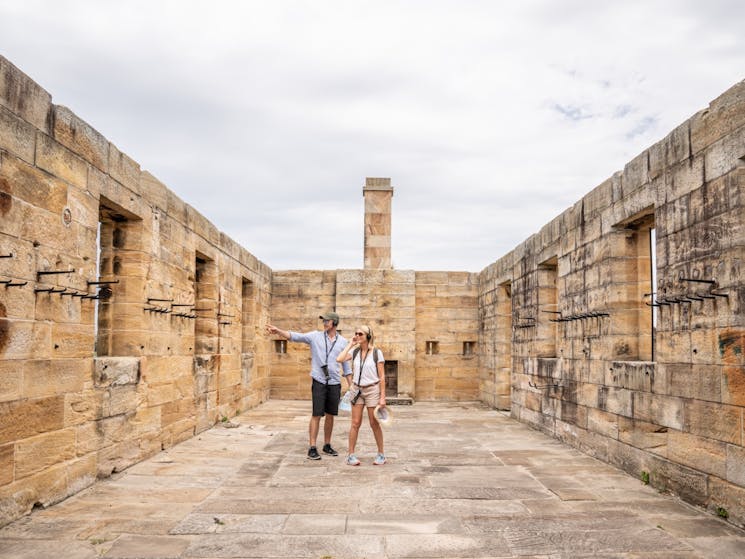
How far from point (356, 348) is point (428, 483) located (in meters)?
1.60

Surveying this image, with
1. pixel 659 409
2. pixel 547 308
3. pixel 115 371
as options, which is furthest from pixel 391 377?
pixel 659 409

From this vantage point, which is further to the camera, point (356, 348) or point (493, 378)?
point (493, 378)

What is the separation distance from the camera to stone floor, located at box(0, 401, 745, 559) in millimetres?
3691

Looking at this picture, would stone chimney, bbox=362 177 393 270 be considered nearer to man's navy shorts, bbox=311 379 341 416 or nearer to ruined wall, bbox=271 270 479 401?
ruined wall, bbox=271 270 479 401

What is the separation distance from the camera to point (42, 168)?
457 centimetres

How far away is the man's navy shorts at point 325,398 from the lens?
21.4 feet

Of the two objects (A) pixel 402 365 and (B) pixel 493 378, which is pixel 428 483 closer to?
(B) pixel 493 378

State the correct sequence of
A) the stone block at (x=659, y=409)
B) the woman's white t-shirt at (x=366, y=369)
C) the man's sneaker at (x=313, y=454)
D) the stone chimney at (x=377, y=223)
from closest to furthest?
the stone block at (x=659, y=409) < the woman's white t-shirt at (x=366, y=369) < the man's sneaker at (x=313, y=454) < the stone chimney at (x=377, y=223)

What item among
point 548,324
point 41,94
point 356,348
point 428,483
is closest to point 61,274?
point 41,94

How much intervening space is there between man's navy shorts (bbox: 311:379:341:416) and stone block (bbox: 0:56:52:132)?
11.5 ft

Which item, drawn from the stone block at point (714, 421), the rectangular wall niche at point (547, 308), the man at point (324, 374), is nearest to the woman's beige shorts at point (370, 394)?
the man at point (324, 374)

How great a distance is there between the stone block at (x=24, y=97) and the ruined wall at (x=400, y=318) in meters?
9.47

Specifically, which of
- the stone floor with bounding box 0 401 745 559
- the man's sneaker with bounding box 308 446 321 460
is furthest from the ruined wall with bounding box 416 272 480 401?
the man's sneaker with bounding box 308 446 321 460

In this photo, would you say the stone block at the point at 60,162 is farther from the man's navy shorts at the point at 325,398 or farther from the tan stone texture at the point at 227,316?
→ the man's navy shorts at the point at 325,398
